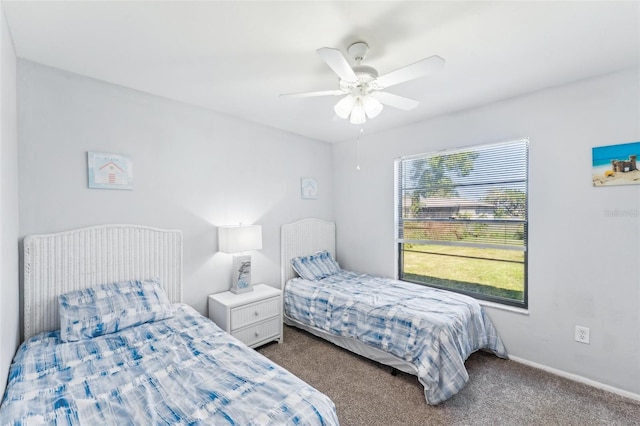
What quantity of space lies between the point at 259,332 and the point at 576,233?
2908 mm

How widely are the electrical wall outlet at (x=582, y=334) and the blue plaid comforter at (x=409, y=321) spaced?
1.90 ft

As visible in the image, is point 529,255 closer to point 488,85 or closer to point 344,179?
point 488,85

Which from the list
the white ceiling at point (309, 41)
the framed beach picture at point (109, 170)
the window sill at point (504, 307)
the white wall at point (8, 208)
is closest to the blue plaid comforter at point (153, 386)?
the white wall at point (8, 208)

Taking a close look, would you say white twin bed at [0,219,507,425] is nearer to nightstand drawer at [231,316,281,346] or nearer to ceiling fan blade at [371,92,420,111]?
nightstand drawer at [231,316,281,346]

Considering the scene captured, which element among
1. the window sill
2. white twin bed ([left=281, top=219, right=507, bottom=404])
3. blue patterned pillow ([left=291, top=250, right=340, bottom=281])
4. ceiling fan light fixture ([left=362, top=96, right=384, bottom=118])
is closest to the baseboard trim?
white twin bed ([left=281, top=219, right=507, bottom=404])

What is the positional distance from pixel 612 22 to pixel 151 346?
10.8 feet

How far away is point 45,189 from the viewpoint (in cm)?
205

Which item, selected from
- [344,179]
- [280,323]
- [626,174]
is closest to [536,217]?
A: [626,174]

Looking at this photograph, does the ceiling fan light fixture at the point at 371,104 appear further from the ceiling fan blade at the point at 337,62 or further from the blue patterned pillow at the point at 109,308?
the blue patterned pillow at the point at 109,308

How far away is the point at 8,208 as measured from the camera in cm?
156

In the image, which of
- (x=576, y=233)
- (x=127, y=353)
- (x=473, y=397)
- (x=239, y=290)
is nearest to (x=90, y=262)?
(x=127, y=353)

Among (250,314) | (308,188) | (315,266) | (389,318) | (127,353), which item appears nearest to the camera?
(127,353)

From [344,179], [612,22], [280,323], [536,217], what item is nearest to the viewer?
[612,22]

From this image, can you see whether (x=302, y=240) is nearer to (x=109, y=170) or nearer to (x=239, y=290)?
(x=239, y=290)
